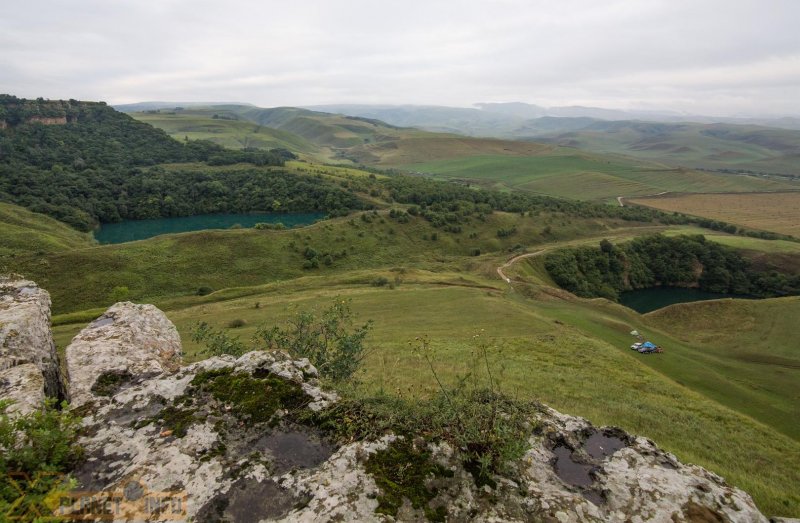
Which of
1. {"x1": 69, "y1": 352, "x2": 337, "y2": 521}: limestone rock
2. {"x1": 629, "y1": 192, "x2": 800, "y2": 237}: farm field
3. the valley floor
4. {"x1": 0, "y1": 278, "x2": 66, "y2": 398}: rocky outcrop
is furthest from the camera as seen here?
{"x1": 629, "y1": 192, "x2": 800, "y2": 237}: farm field

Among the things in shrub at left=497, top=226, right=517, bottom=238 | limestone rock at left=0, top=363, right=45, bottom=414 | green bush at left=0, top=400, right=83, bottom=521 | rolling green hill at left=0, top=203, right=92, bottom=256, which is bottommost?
shrub at left=497, top=226, right=517, bottom=238

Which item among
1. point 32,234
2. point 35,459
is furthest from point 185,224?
point 35,459

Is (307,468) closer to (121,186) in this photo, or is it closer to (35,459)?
(35,459)

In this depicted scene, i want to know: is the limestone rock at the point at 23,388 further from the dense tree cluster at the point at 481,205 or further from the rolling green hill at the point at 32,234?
the dense tree cluster at the point at 481,205

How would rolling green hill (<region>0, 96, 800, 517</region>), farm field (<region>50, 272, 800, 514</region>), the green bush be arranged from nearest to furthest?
the green bush < farm field (<region>50, 272, 800, 514</region>) < rolling green hill (<region>0, 96, 800, 517</region>)

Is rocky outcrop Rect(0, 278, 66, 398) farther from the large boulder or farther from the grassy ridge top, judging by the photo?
the grassy ridge top

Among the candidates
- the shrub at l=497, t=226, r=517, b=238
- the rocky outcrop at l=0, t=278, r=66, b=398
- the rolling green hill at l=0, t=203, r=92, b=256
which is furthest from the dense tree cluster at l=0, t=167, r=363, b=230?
the rocky outcrop at l=0, t=278, r=66, b=398

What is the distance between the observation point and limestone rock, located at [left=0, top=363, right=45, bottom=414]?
8430 mm

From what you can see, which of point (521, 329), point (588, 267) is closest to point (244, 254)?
point (521, 329)

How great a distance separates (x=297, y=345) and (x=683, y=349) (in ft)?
162

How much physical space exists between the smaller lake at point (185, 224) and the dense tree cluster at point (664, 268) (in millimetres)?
90963

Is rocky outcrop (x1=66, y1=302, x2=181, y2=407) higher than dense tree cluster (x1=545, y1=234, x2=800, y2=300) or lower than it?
higher

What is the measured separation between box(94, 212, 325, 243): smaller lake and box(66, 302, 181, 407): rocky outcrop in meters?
130

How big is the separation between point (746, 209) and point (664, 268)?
107 meters
